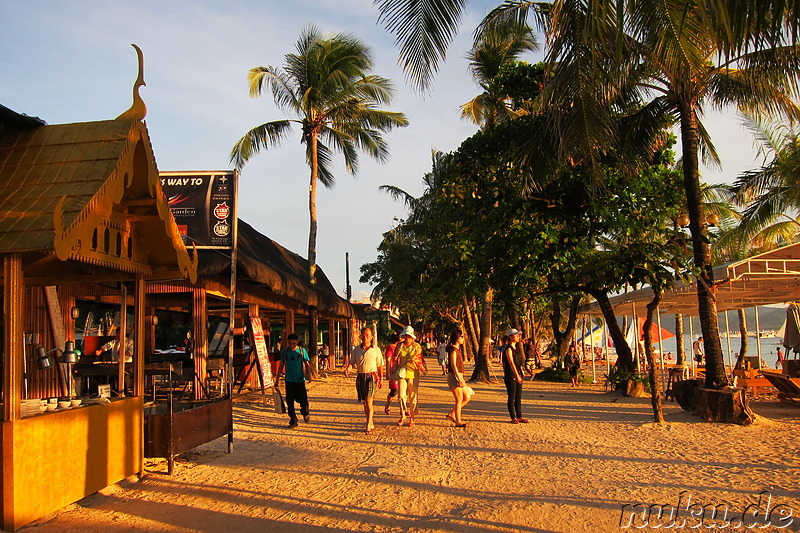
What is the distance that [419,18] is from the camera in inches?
283

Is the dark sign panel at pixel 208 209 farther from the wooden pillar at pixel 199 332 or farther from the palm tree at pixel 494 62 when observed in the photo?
the palm tree at pixel 494 62

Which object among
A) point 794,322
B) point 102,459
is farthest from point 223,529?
point 794,322

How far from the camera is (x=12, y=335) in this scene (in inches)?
208

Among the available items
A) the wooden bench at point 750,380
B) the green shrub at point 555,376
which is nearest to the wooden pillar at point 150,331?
the wooden bench at point 750,380

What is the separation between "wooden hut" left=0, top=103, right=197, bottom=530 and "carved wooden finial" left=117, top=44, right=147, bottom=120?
5cm

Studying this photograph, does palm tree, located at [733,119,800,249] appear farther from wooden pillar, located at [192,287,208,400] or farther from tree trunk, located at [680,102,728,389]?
wooden pillar, located at [192,287,208,400]

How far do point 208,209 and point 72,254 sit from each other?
4368 millimetres

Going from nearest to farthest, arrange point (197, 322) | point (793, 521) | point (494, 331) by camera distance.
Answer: point (793, 521) < point (197, 322) < point (494, 331)

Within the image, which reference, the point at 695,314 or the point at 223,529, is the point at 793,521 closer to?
the point at 223,529

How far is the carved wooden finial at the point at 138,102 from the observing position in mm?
6543

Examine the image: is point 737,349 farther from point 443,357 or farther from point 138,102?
point 138,102

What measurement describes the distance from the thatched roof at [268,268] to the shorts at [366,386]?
2.88 meters

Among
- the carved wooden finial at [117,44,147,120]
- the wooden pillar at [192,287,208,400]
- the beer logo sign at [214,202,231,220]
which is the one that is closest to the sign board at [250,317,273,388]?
the wooden pillar at [192,287,208,400]

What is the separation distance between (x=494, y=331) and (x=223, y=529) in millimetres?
48780
